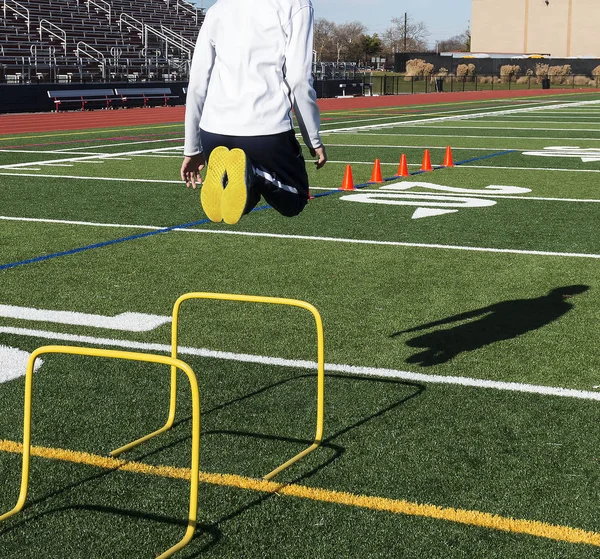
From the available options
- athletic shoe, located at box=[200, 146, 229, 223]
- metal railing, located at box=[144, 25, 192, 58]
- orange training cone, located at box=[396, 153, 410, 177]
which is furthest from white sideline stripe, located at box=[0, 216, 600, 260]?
metal railing, located at box=[144, 25, 192, 58]

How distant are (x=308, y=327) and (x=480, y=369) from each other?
4.17 ft

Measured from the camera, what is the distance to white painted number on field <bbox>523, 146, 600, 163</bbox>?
17969 millimetres

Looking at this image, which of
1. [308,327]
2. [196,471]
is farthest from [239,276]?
[196,471]

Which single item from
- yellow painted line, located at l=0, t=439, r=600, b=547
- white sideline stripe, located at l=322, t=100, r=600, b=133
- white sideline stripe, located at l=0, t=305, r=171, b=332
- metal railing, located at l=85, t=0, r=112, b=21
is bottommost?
yellow painted line, located at l=0, t=439, r=600, b=547

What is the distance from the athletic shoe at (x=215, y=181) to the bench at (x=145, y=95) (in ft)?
112

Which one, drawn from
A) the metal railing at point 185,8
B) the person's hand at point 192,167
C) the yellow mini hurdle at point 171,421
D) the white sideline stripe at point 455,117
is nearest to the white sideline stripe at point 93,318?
the person's hand at point 192,167

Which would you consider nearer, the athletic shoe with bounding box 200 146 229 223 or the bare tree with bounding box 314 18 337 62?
the athletic shoe with bounding box 200 146 229 223

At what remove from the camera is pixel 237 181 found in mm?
4832

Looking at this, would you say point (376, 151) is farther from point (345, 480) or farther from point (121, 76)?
point (121, 76)

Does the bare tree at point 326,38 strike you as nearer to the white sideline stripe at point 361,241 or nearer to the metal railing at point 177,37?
the metal railing at point 177,37

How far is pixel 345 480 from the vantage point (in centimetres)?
391

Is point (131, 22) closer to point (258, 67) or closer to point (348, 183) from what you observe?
point (348, 183)

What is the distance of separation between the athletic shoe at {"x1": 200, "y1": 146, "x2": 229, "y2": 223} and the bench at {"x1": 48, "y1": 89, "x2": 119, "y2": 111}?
1224 inches

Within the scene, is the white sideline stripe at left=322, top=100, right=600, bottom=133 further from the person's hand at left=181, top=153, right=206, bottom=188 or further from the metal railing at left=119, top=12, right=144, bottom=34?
the metal railing at left=119, top=12, right=144, bottom=34
